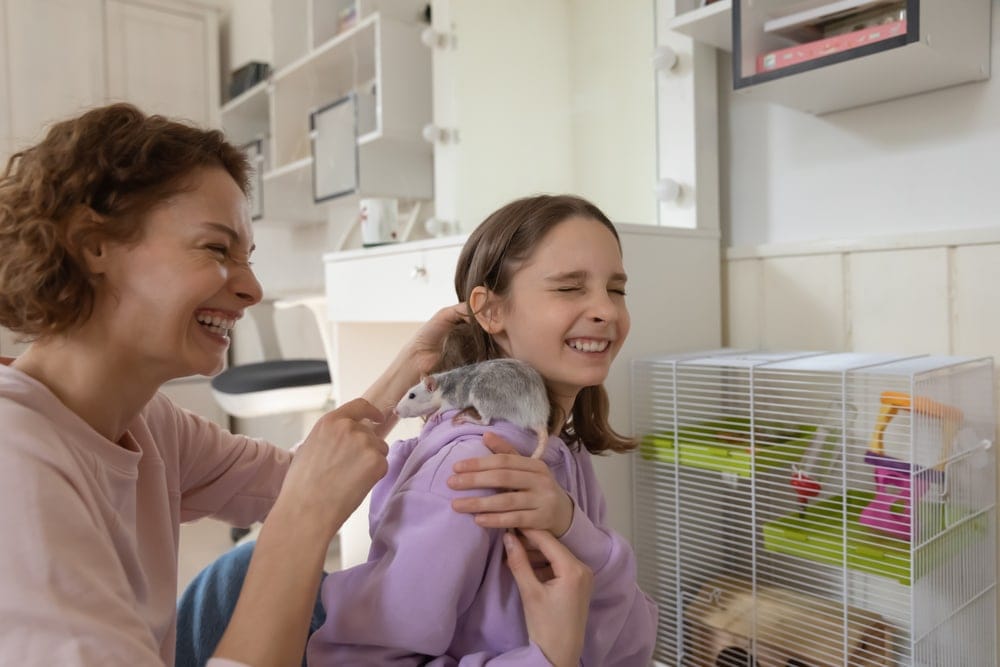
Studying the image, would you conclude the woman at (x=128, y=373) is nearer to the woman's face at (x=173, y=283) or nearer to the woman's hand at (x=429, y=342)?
the woman's face at (x=173, y=283)

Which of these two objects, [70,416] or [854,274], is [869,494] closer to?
[854,274]

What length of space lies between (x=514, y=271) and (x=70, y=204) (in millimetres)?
472

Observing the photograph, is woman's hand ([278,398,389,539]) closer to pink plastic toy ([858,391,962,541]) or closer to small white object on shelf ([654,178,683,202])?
pink plastic toy ([858,391,962,541])

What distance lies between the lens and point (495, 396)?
0.78 metres

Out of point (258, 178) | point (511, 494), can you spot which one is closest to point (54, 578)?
point (511, 494)

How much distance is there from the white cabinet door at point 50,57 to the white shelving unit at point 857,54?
2.79 meters

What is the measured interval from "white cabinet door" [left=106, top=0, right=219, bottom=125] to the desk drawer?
75.2 inches

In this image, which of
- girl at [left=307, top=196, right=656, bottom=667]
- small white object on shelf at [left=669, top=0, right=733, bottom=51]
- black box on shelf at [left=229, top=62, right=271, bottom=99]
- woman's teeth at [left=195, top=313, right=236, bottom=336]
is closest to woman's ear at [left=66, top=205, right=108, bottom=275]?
woman's teeth at [left=195, top=313, right=236, bottom=336]

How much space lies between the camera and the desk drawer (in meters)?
1.37

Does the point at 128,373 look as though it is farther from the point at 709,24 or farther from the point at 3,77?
the point at 3,77

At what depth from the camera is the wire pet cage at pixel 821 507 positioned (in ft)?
3.42

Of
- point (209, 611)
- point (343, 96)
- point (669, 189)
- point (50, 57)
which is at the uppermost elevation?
point (50, 57)

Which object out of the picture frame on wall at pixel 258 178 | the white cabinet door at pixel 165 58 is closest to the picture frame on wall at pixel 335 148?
the picture frame on wall at pixel 258 178

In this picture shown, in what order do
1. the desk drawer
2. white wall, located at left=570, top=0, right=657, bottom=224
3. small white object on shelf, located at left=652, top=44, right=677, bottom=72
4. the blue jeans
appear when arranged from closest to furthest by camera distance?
the blue jeans < the desk drawer < small white object on shelf, located at left=652, top=44, right=677, bottom=72 < white wall, located at left=570, top=0, right=657, bottom=224
